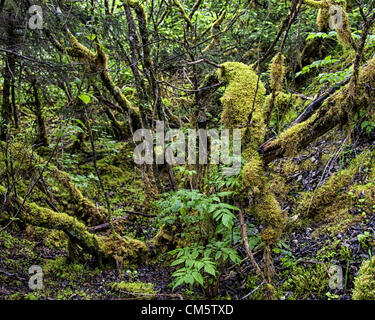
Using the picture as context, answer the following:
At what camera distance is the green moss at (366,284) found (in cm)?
251

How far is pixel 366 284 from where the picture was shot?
101 inches

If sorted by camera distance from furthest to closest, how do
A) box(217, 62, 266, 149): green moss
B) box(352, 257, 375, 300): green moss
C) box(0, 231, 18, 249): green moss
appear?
1. box(0, 231, 18, 249): green moss
2. box(217, 62, 266, 149): green moss
3. box(352, 257, 375, 300): green moss

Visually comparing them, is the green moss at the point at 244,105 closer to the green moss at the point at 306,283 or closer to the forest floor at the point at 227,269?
the forest floor at the point at 227,269

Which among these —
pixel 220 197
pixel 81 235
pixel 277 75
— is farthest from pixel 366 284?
pixel 81 235

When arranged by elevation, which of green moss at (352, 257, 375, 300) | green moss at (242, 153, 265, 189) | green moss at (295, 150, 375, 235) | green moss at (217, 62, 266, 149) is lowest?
green moss at (352, 257, 375, 300)

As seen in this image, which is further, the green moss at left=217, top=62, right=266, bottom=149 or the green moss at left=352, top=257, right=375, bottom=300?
the green moss at left=217, top=62, right=266, bottom=149

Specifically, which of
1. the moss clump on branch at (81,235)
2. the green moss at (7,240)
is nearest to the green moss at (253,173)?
the moss clump on branch at (81,235)

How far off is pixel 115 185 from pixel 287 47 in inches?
215

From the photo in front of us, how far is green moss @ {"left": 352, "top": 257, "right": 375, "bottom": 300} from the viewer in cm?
251

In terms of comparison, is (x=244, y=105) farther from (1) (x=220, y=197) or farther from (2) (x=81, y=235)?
(2) (x=81, y=235)

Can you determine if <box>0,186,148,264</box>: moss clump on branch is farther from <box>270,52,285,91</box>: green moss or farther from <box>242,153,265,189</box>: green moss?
<box>270,52,285,91</box>: green moss

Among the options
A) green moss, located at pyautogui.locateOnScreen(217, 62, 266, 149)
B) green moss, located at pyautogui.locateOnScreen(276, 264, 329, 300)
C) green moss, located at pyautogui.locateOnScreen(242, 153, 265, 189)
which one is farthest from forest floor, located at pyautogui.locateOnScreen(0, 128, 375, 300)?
green moss, located at pyautogui.locateOnScreen(217, 62, 266, 149)
